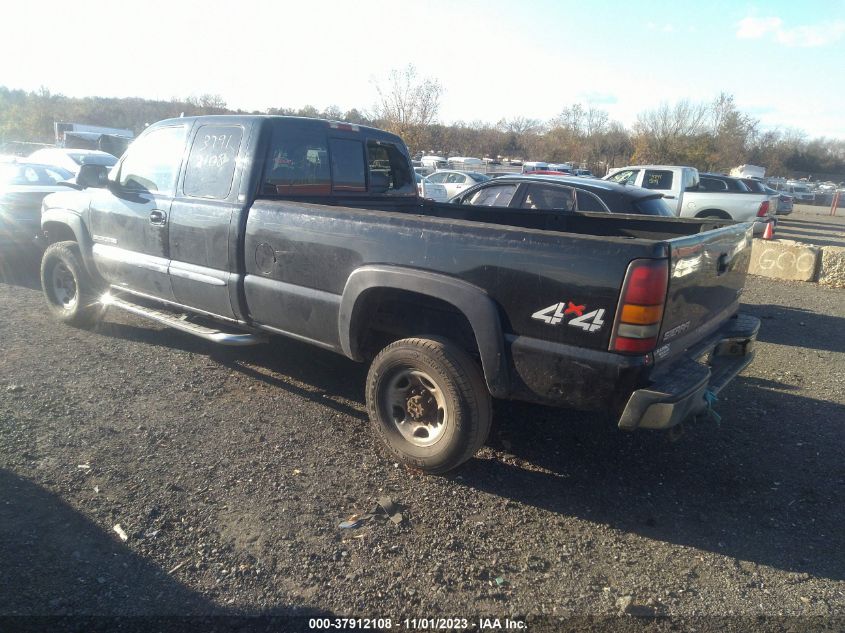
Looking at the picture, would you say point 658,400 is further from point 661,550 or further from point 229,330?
point 229,330

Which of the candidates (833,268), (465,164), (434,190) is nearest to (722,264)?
(833,268)

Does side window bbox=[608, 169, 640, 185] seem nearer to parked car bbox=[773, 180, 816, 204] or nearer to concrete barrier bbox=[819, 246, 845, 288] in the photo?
concrete barrier bbox=[819, 246, 845, 288]

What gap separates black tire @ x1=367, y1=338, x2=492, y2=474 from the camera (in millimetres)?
3342

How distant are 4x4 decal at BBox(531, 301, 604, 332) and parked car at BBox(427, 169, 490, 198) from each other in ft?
51.2

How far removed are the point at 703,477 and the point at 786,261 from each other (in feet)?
26.9

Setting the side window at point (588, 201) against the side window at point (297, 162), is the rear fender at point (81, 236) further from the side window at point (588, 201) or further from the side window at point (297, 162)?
the side window at point (588, 201)

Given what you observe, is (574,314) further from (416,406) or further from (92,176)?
(92,176)

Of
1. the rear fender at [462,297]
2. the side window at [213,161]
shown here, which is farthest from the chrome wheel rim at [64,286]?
the rear fender at [462,297]

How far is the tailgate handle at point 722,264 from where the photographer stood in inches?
137

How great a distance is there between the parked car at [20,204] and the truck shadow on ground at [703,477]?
8.14m

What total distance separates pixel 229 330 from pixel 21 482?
76.7 inches

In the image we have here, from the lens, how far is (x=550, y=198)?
285 inches

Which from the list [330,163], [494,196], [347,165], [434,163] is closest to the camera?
[330,163]

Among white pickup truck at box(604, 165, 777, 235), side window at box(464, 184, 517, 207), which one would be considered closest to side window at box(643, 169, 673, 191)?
white pickup truck at box(604, 165, 777, 235)
